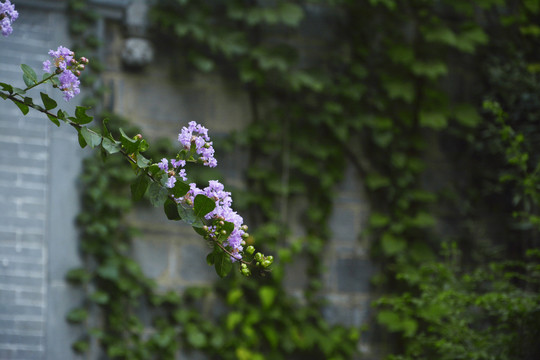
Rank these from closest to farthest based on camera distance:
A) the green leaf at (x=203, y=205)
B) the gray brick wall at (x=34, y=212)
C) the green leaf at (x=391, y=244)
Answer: the green leaf at (x=203, y=205) → the gray brick wall at (x=34, y=212) → the green leaf at (x=391, y=244)

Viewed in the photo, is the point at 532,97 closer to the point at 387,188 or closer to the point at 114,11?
the point at 387,188

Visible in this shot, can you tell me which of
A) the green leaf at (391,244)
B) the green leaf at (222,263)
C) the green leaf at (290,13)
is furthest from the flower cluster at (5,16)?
the green leaf at (391,244)

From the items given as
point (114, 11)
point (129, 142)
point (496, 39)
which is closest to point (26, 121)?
point (114, 11)

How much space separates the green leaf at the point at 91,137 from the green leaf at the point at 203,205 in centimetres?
21

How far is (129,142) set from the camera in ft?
4.49

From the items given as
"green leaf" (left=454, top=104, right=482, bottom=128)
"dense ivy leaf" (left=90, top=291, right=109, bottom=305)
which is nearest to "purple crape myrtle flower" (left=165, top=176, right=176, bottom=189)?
"dense ivy leaf" (left=90, top=291, right=109, bottom=305)

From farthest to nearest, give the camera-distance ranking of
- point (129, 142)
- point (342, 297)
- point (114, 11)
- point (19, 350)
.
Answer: point (342, 297) → point (114, 11) → point (19, 350) → point (129, 142)

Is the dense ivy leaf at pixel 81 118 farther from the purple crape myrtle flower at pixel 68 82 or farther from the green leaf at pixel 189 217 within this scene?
the green leaf at pixel 189 217

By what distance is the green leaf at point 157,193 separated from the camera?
1.37 metres

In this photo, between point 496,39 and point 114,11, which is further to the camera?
point 496,39

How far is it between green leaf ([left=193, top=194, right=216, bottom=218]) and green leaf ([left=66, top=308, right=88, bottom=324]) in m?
2.01

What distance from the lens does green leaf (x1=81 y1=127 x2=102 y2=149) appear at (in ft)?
A: 4.46

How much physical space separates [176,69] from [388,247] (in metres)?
1.29

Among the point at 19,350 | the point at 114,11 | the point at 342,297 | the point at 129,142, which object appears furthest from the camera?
the point at 342,297
